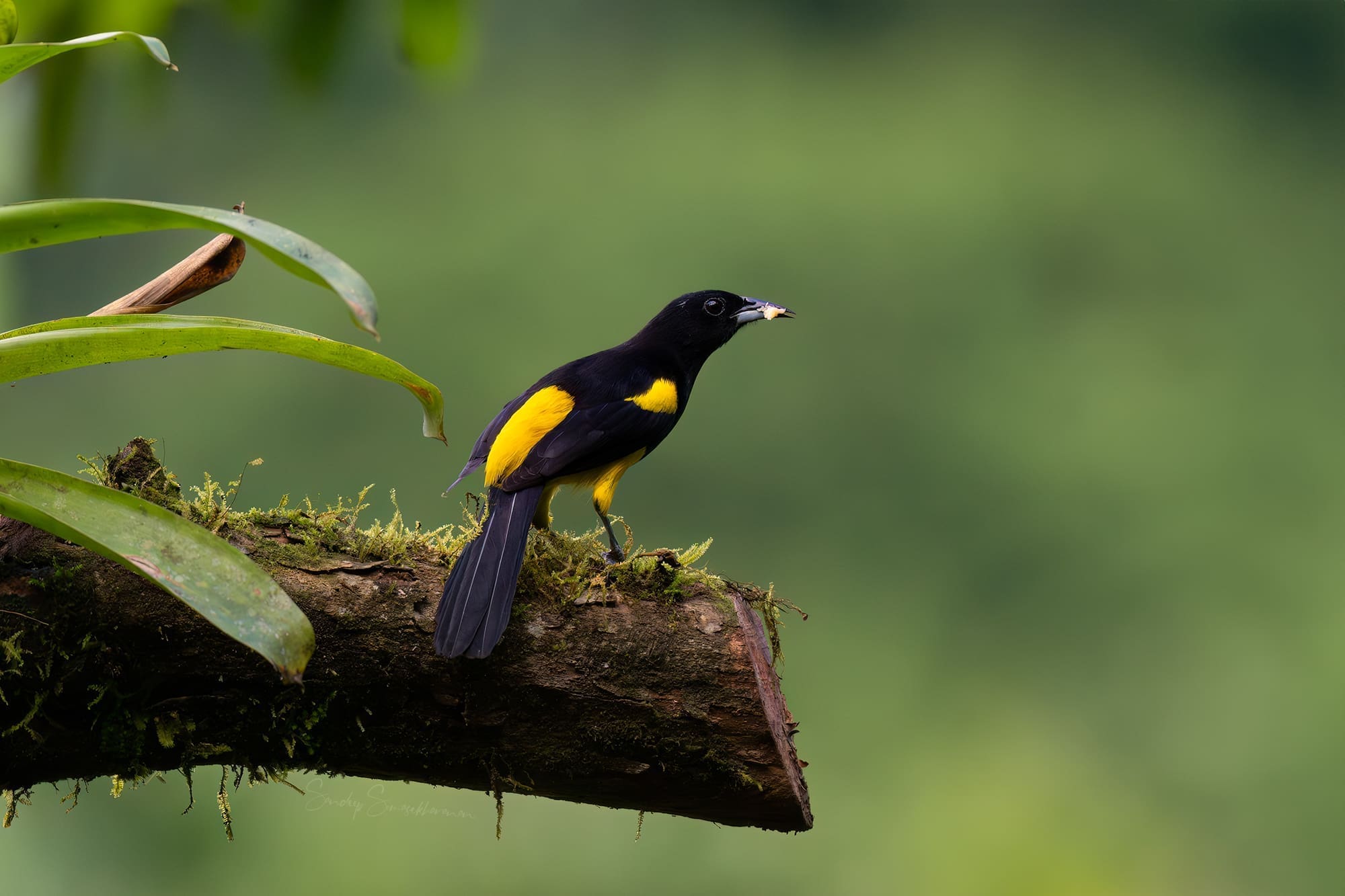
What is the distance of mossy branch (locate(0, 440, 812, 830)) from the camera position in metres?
1.45

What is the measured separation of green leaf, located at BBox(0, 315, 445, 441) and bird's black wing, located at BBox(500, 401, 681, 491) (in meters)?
0.58

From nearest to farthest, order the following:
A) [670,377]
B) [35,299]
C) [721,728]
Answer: [721,728]
[670,377]
[35,299]

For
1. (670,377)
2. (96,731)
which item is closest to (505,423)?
(670,377)

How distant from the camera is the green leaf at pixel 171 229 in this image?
1182mm

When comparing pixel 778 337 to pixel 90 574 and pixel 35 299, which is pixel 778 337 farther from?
pixel 90 574

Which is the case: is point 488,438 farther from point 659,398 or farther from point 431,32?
point 431,32

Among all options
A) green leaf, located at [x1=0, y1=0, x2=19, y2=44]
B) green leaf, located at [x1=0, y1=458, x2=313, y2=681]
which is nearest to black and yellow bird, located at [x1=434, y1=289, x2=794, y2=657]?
green leaf, located at [x1=0, y1=458, x2=313, y2=681]

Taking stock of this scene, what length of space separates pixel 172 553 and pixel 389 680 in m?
0.37

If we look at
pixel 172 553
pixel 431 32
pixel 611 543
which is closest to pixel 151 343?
pixel 172 553

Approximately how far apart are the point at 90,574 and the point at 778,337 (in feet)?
16.5

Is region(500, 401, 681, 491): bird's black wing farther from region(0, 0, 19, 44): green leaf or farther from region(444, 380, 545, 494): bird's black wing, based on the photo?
region(0, 0, 19, 44): green leaf

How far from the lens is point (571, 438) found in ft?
7.21

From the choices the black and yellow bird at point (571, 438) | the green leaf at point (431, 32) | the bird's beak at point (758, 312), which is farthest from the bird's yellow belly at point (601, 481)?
the green leaf at point (431, 32)

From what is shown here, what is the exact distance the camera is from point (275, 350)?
1.53 metres
